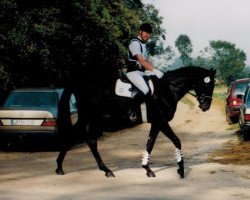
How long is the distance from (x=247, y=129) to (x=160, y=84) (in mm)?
6318

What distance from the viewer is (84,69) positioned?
64.9 feet

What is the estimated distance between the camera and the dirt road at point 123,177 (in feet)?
24.3

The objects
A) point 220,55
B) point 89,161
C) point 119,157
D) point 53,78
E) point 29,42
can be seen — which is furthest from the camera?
point 220,55

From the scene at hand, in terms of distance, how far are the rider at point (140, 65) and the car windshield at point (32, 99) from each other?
194 inches

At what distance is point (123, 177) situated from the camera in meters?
9.16

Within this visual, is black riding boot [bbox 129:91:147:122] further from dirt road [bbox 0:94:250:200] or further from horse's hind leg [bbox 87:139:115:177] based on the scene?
dirt road [bbox 0:94:250:200]

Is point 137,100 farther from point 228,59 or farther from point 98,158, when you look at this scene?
point 228,59

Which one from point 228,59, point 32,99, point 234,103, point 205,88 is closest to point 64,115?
point 205,88

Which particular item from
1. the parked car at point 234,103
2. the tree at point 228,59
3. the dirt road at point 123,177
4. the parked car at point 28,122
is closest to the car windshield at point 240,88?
the parked car at point 234,103

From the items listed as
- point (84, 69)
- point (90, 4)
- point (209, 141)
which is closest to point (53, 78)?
point (84, 69)

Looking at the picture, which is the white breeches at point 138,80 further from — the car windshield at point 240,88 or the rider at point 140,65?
the car windshield at point 240,88

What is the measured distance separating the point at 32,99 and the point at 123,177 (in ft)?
19.5

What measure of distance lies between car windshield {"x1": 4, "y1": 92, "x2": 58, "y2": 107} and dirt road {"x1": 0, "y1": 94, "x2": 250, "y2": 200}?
1469mm

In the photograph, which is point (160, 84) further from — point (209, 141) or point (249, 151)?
point (209, 141)
